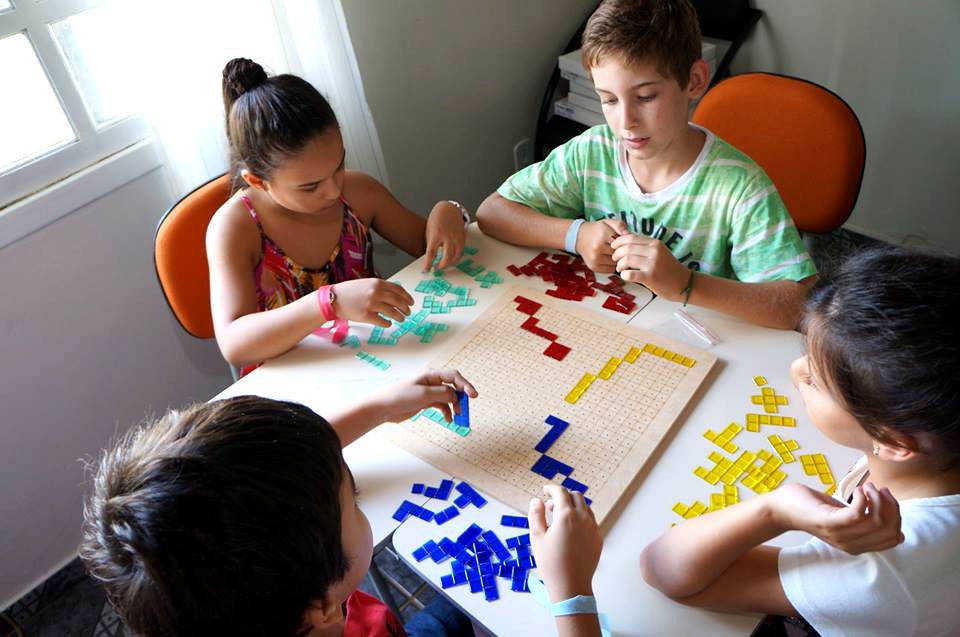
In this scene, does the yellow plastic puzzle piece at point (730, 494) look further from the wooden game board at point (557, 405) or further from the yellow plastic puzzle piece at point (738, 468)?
the wooden game board at point (557, 405)

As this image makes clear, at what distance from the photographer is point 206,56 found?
186cm

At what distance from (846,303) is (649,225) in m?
0.74

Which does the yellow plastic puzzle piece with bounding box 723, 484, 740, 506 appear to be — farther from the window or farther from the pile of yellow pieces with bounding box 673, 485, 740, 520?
the window

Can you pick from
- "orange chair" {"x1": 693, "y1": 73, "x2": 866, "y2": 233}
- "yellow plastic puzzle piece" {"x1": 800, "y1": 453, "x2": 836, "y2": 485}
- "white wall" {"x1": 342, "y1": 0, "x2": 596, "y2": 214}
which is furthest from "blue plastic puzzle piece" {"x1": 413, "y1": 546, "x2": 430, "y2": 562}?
"white wall" {"x1": 342, "y1": 0, "x2": 596, "y2": 214}

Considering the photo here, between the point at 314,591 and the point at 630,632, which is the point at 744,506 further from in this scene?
the point at 314,591

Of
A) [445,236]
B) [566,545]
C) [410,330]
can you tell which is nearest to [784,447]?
[566,545]

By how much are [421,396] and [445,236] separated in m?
0.51

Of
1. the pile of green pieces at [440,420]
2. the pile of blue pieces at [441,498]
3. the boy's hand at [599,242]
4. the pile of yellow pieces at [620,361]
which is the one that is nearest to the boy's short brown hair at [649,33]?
the boy's hand at [599,242]

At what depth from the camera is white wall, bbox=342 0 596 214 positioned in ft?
7.75

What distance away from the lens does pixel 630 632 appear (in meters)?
0.91

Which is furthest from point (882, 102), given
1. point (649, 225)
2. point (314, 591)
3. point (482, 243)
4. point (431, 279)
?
point (314, 591)

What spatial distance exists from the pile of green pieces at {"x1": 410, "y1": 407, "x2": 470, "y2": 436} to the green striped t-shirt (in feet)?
2.16

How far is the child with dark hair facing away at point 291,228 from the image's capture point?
1436 mm

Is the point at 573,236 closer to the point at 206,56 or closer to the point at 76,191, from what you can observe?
the point at 206,56
